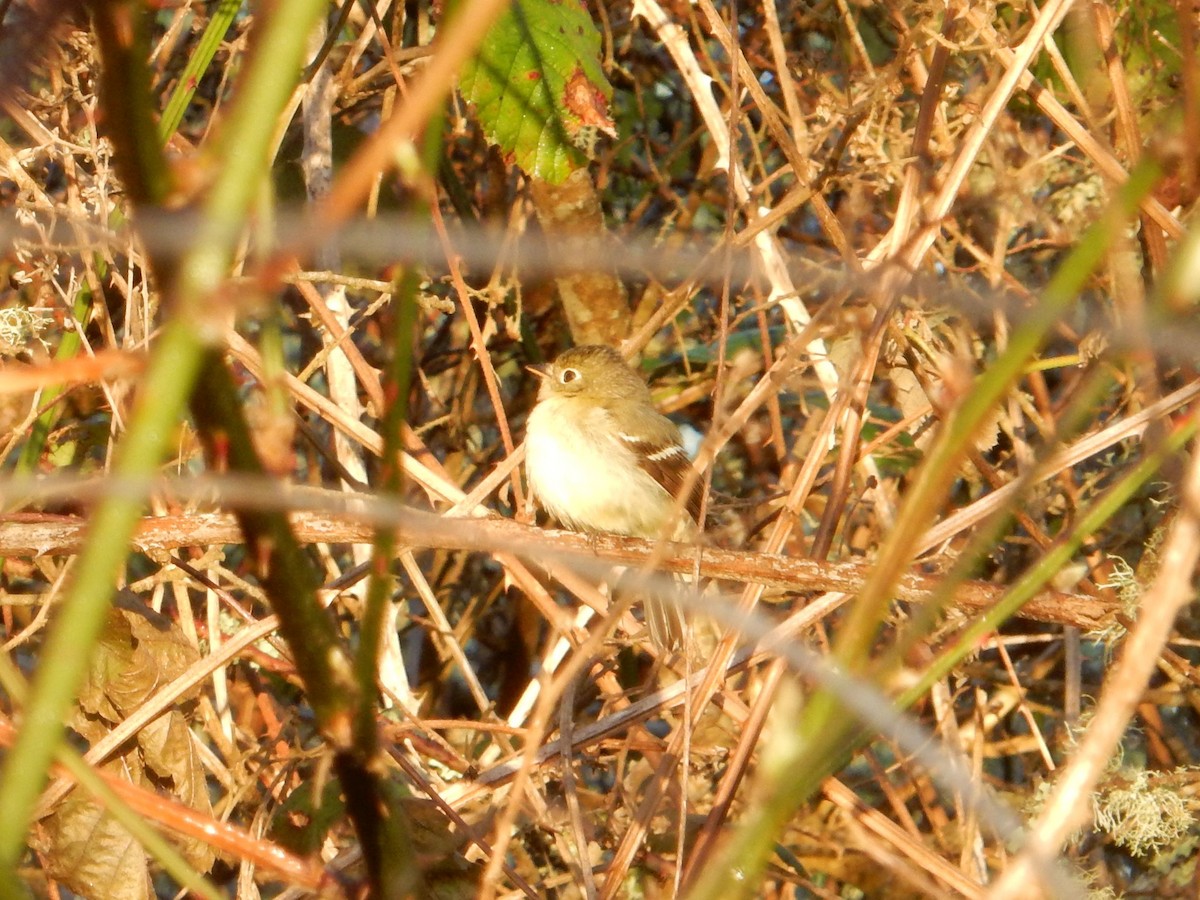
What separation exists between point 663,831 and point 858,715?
3.94 metres

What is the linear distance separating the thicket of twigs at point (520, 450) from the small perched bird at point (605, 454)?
0.78 ft

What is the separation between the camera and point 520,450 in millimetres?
4402

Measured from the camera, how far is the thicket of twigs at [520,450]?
0.95 meters

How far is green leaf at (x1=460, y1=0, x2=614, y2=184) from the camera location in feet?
14.2

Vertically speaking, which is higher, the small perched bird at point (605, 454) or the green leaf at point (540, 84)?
the green leaf at point (540, 84)

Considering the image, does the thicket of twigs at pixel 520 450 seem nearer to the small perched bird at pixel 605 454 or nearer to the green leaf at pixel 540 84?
the green leaf at pixel 540 84

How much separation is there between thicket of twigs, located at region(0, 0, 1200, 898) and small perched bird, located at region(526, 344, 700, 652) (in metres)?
0.24

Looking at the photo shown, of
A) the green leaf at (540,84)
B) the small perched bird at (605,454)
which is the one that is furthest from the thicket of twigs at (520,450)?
the small perched bird at (605,454)

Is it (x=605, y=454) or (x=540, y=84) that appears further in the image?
(x=605, y=454)

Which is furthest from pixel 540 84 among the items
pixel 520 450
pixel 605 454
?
pixel 605 454

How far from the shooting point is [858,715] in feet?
3.15

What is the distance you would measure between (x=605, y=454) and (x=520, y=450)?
1.39 m

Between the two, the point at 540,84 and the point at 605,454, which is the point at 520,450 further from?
the point at 605,454

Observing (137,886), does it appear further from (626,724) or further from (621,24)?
(621,24)
